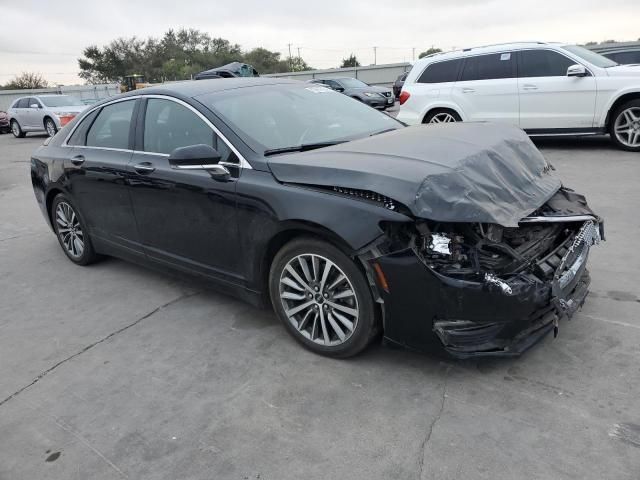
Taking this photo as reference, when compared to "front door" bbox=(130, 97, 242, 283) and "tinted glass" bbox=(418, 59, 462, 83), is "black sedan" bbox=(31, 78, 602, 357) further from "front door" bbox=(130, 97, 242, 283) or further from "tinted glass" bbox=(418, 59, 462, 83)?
"tinted glass" bbox=(418, 59, 462, 83)

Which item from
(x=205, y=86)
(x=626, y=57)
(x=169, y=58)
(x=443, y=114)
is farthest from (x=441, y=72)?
(x=169, y=58)

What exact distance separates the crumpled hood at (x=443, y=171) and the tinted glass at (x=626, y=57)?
11.2m

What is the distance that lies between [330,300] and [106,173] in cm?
245

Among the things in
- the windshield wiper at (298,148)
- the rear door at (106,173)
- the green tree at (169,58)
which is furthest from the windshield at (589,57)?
the green tree at (169,58)

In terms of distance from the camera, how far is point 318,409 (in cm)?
274

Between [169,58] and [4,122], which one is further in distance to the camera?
[169,58]

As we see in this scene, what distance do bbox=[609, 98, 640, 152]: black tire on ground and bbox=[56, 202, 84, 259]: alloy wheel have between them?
8.03 m

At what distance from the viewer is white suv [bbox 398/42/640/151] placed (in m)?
8.27

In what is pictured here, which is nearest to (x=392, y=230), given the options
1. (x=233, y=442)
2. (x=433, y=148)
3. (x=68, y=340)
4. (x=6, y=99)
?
(x=433, y=148)

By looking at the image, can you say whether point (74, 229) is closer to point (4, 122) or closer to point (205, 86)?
point (205, 86)

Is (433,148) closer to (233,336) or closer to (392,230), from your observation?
(392,230)

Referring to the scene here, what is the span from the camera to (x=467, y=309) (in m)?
2.59

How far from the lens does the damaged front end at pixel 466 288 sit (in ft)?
8.45

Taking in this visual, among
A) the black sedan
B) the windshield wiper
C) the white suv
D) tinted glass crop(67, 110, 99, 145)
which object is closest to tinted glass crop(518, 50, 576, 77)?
the white suv
